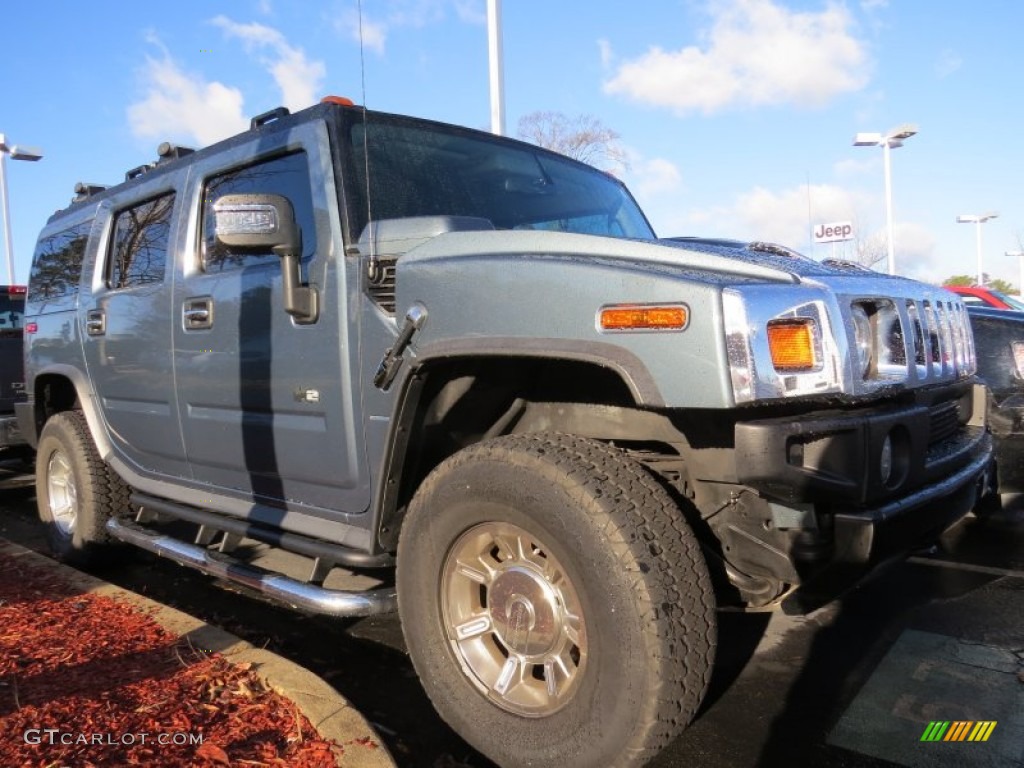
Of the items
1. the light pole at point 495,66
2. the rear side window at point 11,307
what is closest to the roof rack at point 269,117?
the light pole at point 495,66

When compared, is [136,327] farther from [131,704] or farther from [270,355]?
[131,704]

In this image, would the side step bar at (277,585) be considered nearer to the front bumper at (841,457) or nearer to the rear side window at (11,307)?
the front bumper at (841,457)

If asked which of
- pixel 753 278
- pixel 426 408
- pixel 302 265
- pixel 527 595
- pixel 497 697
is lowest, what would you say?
pixel 497 697

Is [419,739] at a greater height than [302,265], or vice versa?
[302,265]

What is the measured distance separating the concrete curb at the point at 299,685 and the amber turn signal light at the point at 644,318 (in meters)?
1.45

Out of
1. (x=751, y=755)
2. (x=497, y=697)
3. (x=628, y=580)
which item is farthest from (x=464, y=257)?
(x=751, y=755)

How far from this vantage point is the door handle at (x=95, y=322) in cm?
451

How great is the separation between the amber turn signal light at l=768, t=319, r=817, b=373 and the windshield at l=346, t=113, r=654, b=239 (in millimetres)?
1015

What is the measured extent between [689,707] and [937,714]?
1.24 m

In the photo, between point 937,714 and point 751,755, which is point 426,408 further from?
point 937,714

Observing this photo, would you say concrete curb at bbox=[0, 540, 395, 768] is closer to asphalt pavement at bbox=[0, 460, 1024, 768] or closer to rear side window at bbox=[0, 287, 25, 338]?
asphalt pavement at bbox=[0, 460, 1024, 768]

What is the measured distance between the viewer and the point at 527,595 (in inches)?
95.0

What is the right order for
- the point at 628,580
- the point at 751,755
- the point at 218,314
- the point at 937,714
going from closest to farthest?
the point at 628,580 → the point at 751,755 → the point at 937,714 → the point at 218,314

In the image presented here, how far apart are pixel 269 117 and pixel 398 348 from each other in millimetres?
1565
